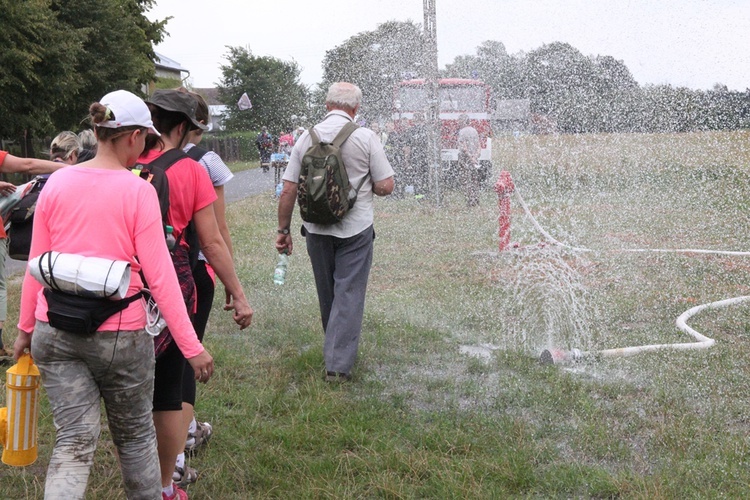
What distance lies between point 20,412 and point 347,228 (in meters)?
2.48

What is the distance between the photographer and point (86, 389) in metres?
2.49

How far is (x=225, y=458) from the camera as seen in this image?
12.2 feet

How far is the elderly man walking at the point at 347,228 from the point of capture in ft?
15.8

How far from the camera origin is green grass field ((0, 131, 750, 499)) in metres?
3.38

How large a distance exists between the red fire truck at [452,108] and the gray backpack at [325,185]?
13.8 m

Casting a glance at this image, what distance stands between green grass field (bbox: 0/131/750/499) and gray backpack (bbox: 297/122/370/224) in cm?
105

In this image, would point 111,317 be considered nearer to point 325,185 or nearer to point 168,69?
point 325,185

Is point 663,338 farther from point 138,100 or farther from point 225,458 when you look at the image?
point 138,100

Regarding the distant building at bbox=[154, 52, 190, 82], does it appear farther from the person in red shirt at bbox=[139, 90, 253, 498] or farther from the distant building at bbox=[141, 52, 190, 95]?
the person in red shirt at bbox=[139, 90, 253, 498]

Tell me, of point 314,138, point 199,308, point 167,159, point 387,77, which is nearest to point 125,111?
point 167,159

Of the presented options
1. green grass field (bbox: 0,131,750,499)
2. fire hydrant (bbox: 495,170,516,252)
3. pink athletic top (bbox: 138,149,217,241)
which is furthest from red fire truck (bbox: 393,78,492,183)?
pink athletic top (bbox: 138,149,217,241)

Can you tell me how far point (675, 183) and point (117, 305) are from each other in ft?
53.5

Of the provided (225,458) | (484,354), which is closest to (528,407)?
(484,354)

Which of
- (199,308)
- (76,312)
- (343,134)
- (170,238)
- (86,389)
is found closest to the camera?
(76,312)
